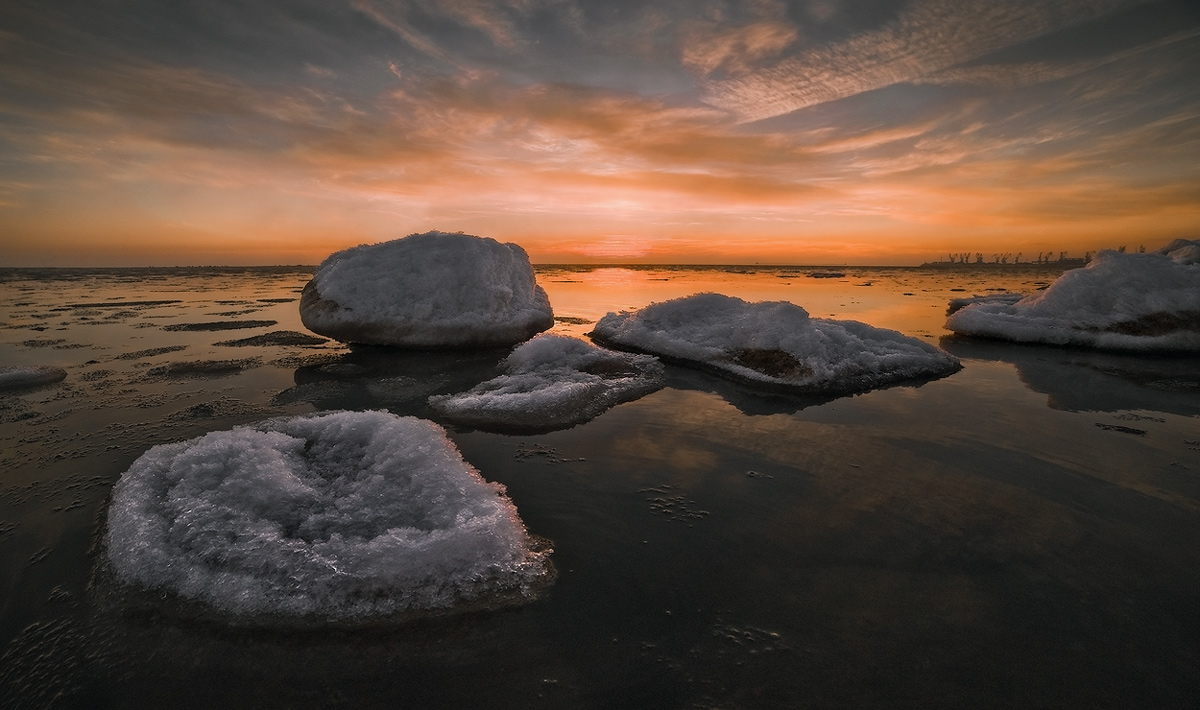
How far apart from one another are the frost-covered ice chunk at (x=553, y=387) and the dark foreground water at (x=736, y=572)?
490 millimetres

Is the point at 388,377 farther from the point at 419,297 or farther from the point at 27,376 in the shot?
the point at 27,376

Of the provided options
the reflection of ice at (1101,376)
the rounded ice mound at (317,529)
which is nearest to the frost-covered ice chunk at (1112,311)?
the reflection of ice at (1101,376)

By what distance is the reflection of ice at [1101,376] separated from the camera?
252 inches

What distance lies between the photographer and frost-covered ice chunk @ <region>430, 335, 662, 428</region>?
5.72 metres

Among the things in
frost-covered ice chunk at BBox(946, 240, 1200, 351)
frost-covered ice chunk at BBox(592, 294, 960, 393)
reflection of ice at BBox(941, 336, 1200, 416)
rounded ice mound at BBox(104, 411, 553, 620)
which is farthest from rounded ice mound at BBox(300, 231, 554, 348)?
frost-covered ice chunk at BBox(946, 240, 1200, 351)

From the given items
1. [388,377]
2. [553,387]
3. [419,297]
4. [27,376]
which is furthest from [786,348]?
[27,376]

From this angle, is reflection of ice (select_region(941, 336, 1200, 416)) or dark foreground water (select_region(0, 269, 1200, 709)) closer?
dark foreground water (select_region(0, 269, 1200, 709))

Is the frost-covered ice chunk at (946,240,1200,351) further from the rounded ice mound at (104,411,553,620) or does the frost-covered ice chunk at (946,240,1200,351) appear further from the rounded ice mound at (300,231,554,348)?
the rounded ice mound at (104,411,553,620)

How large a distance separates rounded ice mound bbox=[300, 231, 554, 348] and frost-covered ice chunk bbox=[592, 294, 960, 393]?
115 inches

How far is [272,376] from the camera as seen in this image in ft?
24.9

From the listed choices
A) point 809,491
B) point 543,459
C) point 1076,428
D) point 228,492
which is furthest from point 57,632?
point 1076,428

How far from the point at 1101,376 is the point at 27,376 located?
1697 centimetres

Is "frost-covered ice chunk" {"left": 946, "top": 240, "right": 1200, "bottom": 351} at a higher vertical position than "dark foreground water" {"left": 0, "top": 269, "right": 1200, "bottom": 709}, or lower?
higher

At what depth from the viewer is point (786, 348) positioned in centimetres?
767
